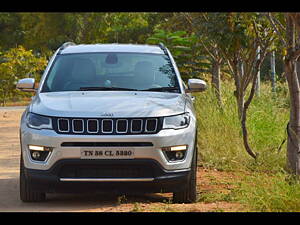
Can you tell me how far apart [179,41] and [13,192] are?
12968 mm

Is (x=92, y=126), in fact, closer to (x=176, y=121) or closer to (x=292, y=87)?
(x=176, y=121)

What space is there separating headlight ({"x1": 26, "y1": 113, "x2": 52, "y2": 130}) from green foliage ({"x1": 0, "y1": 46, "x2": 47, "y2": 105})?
70.8 ft

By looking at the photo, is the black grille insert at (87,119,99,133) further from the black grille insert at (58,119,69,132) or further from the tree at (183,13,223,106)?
the tree at (183,13,223,106)

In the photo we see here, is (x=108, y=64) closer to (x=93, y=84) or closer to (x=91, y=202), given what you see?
(x=93, y=84)

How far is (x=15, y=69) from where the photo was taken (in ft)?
100

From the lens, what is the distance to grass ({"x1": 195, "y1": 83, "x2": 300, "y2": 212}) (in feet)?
25.8

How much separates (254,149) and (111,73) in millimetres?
3670

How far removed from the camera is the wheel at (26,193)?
8453 millimetres

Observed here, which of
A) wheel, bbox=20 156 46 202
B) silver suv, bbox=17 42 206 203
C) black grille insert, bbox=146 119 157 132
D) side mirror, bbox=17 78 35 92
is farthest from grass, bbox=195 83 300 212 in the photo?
side mirror, bbox=17 78 35 92

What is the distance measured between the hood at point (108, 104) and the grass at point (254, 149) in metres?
1.17

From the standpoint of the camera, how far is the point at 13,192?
9.56 m

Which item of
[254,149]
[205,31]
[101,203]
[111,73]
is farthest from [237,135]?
[101,203]
